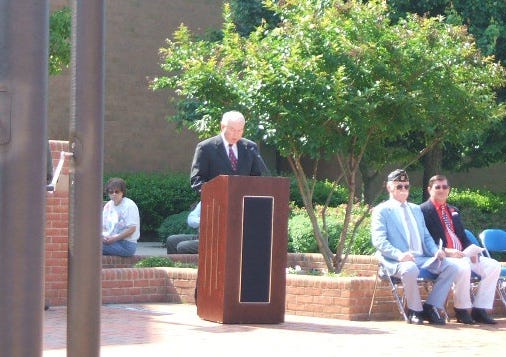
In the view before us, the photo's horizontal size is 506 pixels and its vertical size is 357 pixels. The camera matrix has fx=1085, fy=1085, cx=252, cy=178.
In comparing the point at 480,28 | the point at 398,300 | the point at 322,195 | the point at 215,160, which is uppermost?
the point at 480,28

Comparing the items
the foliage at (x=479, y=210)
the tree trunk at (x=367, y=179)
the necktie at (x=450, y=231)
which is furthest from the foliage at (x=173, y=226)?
the necktie at (x=450, y=231)

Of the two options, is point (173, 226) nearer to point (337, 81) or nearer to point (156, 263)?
point (156, 263)

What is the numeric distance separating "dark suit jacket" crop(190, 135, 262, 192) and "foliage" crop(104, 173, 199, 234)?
12711mm

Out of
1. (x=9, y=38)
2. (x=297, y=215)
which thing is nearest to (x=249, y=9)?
(x=297, y=215)

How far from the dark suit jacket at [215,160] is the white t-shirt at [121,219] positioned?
2555 mm

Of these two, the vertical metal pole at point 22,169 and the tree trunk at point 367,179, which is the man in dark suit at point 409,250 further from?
the tree trunk at point 367,179

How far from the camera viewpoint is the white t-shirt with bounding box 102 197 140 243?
12.5m

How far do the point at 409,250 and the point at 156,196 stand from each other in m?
12.7

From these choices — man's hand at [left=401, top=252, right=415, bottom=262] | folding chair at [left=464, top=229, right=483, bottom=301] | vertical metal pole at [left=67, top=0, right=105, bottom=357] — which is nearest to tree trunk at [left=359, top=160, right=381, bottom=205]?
folding chair at [left=464, top=229, right=483, bottom=301]

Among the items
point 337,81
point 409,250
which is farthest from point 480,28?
point 409,250

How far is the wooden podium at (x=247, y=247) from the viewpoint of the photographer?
935 cm

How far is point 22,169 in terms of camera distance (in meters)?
4.34

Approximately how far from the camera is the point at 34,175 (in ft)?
14.3

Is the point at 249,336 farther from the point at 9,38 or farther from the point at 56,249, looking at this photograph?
Result: the point at 9,38
